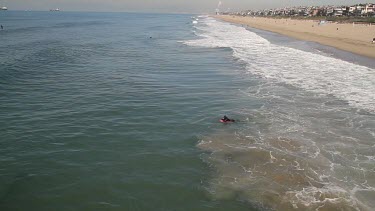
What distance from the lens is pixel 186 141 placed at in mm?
16125

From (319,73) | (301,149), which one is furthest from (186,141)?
(319,73)

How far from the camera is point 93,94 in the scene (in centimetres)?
2408

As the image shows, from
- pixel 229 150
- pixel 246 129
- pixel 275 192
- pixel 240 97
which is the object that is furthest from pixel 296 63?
pixel 275 192

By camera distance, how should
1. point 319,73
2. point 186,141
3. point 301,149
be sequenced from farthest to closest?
point 319,73 < point 186,141 < point 301,149

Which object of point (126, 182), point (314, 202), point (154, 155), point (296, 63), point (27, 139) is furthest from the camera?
point (296, 63)

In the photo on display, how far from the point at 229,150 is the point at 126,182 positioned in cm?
494

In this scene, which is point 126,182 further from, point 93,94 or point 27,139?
point 93,94

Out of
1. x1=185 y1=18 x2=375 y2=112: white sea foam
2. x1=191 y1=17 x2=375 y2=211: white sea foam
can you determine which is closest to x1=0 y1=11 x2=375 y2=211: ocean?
x1=191 y1=17 x2=375 y2=211: white sea foam

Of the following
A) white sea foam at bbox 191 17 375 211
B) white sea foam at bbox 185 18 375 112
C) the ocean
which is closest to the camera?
the ocean

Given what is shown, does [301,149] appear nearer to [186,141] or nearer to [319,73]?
[186,141]

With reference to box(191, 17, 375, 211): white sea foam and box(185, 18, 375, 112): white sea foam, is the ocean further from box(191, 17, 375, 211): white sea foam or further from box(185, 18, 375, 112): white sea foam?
box(185, 18, 375, 112): white sea foam

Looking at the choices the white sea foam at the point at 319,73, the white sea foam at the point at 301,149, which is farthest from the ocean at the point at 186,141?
the white sea foam at the point at 319,73

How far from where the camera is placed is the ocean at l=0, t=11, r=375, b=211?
11.6 meters

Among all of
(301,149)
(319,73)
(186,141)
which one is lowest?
(301,149)
